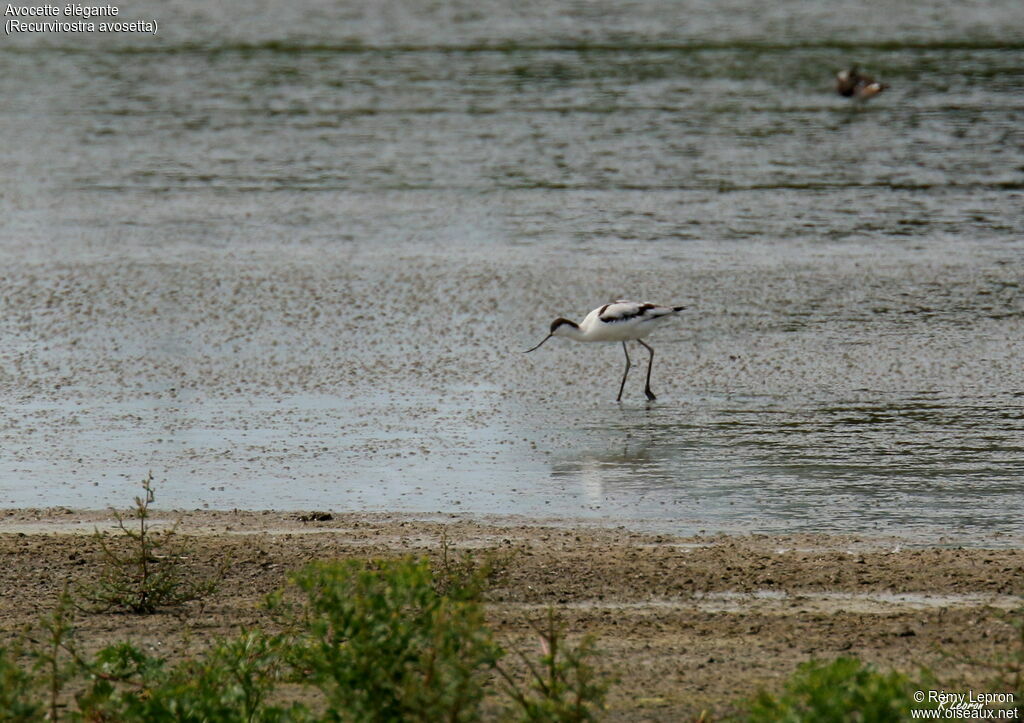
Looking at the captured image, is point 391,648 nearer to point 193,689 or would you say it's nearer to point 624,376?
point 193,689

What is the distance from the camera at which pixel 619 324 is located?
11172mm

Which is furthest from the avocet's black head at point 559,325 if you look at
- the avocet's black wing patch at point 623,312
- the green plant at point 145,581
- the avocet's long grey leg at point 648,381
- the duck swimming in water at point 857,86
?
the duck swimming in water at point 857,86

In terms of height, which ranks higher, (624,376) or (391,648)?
(624,376)

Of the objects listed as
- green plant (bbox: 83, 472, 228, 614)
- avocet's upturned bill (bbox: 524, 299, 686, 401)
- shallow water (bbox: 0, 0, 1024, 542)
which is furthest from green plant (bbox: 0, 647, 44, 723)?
avocet's upturned bill (bbox: 524, 299, 686, 401)

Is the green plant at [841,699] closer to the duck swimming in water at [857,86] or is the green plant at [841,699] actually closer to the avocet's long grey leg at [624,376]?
the avocet's long grey leg at [624,376]

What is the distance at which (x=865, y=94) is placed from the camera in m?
22.6

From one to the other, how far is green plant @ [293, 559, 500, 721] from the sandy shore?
90cm

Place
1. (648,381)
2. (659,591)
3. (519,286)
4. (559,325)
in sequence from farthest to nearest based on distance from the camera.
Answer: (519,286)
(559,325)
(648,381)
(659,591)

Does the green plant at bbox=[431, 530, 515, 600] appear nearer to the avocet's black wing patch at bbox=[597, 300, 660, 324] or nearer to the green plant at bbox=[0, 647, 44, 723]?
the green plant at bbox=[0, 647, 44, 723]

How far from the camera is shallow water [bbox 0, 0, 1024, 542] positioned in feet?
29.8

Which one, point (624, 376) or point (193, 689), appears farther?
point (624, 376)

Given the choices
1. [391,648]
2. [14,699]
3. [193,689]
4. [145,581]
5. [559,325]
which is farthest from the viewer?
[559,325]

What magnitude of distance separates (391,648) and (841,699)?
1358 millimetres

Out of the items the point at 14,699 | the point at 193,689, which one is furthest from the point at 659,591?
the point at 14,699
